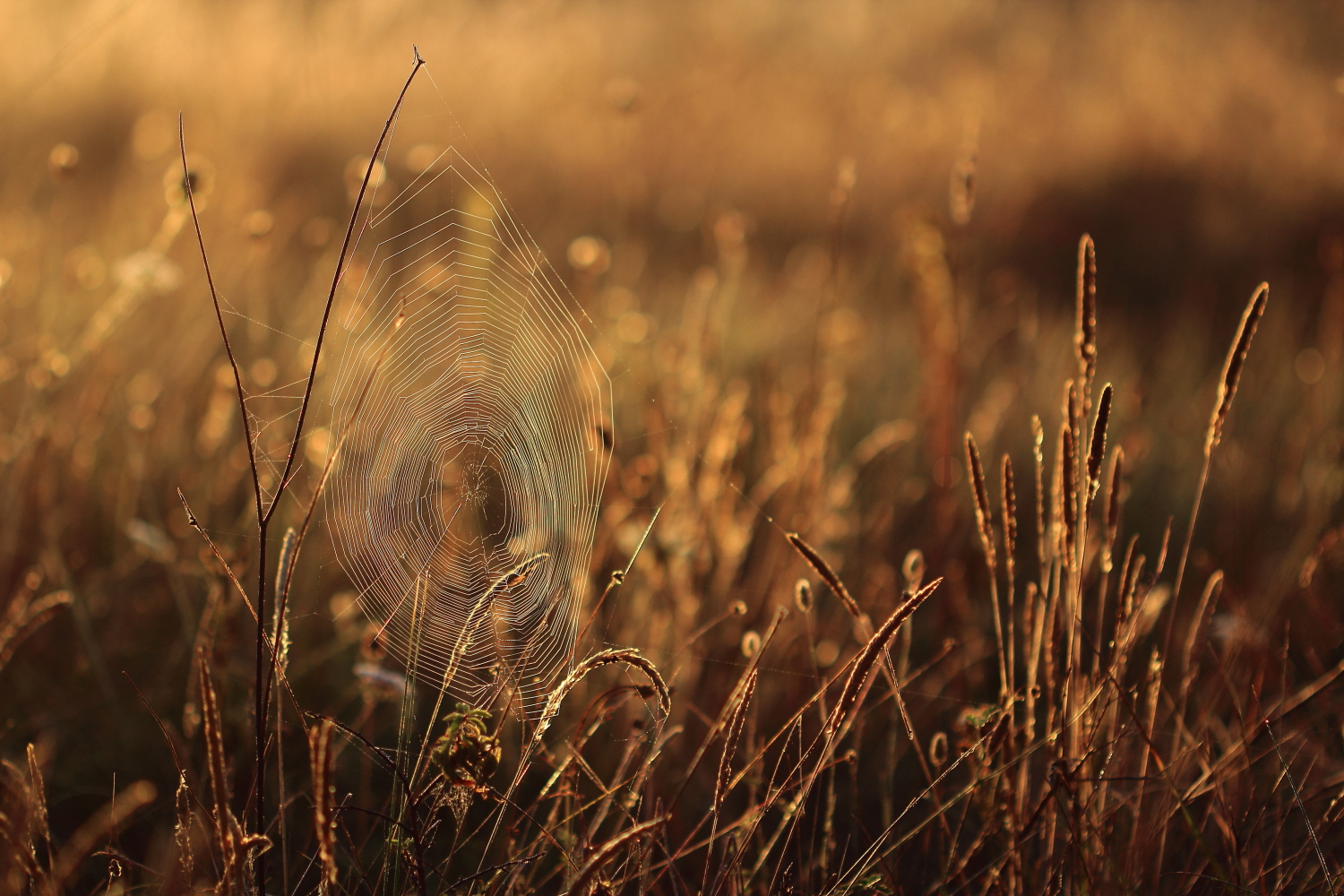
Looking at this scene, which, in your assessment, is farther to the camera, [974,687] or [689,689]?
[974,687]

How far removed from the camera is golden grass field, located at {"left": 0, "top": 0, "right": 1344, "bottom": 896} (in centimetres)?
100

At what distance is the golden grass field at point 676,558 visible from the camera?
3.28 feet

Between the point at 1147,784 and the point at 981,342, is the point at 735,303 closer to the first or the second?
the point at 981,342

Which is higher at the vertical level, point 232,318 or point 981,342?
point 232,318

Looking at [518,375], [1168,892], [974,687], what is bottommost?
[974,687]

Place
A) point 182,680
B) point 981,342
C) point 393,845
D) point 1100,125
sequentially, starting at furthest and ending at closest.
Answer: point 1100,125, point 981,342, point 182,680, point 393,845

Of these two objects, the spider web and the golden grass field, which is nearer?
the golden grass field

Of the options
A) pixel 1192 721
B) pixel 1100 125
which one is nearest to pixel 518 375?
pixel 1192 721

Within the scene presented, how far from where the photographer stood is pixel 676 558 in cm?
167

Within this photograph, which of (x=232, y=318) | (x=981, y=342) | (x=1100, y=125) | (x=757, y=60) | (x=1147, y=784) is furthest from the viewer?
(x=757, y=60)

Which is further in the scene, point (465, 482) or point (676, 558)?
point (465, 482)

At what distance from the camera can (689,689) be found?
68.1 inches

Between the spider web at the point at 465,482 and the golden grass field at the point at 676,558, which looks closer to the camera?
the golden grass field at the point at 676,558

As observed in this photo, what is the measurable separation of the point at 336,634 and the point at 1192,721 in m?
1.55
